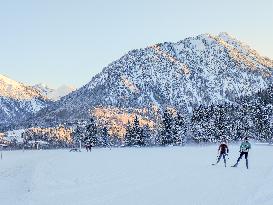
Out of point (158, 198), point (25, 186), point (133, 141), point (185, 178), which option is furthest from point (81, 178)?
point (133, 141)

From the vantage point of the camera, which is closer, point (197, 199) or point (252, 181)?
point (197, 199)

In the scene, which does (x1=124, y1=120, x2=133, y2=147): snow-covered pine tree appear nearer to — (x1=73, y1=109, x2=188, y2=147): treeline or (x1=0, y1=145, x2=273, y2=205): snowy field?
(x1=73, y1=109, x2=188, y2=147): treeline

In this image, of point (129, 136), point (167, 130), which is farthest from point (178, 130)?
point (129, 136)

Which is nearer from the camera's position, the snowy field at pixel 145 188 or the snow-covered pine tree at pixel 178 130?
the snowy field at pixel 145 188

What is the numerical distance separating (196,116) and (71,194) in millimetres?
102360

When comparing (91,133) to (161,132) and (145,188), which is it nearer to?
(161,132)

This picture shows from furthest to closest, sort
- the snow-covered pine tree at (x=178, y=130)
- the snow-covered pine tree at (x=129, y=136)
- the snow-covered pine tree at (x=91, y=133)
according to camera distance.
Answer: the snow-covered pine tree at (x=91, y=133), the snow-covered pine tree at (x=178, y=130), the snow-covered pine tree at (x=129, y=136)

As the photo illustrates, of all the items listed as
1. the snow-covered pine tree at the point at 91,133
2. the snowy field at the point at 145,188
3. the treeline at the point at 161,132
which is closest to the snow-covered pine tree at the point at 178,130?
the treeline at the point at 161,132

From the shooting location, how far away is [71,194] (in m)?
21.8

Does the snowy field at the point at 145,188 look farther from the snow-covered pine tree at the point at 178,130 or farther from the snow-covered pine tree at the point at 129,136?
the snow-covered pine tree at the point at 178,130

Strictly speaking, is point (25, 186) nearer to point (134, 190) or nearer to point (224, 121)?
point (134, 190)

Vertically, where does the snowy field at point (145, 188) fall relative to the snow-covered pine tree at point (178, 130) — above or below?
below

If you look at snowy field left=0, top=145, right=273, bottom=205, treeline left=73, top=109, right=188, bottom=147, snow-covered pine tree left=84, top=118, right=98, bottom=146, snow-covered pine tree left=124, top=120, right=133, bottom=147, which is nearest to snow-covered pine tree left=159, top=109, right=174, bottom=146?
treeline left=73, top=109, right=188, bottom=147

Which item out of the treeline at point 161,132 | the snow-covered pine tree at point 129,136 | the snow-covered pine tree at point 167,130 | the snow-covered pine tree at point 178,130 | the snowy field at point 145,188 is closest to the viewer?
the snowy field at point 145,188
